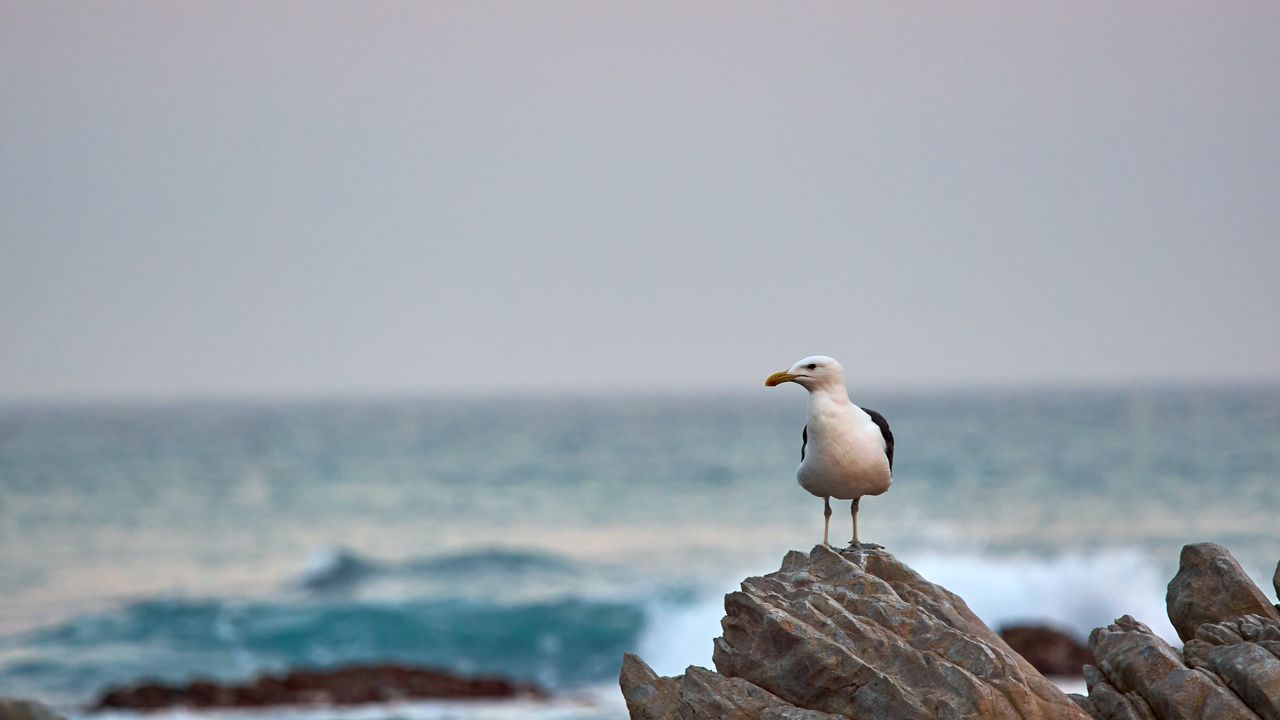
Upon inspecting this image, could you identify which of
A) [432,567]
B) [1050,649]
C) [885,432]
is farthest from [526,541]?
[885,432]

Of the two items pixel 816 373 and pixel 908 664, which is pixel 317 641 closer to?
pixel 816 373

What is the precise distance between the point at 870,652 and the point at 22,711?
24.8ft

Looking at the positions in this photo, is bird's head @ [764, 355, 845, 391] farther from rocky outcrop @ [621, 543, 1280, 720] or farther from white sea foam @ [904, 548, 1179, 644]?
white sea foam @ [904, 548, 1179, 644]

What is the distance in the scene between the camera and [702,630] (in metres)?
35.6

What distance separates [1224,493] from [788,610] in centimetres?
5414

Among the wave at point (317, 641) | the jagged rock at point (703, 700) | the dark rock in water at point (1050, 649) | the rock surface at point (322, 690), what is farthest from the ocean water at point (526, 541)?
the jagged rock at point (703, 700)

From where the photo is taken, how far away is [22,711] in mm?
12227

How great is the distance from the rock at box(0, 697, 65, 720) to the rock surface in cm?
1195

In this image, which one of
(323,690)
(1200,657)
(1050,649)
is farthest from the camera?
(323,690)

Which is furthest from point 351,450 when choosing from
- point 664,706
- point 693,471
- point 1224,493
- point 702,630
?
point 664,706

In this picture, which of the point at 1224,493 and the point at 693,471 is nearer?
the point at 1224,493

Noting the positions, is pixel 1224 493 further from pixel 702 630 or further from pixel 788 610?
pixel 788 610

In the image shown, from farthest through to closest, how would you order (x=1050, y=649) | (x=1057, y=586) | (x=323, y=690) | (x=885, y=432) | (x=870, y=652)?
(x=1057, y=586), (x=323, y=690), (x=1050, y=649), (x=885, y=432), (x=870, y=652)

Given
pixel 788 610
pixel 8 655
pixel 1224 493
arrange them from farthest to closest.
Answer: pixel 1224 493 < pixel 8 655 < pixel 788 610
